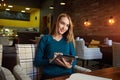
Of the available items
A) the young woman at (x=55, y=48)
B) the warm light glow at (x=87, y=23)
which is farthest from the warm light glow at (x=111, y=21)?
the young woman at (x=55, y=48)

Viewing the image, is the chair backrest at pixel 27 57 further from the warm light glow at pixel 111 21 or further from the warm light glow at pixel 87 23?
the warm light glow at pixel 87 23

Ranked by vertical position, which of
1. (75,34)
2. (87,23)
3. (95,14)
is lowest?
(75,34)

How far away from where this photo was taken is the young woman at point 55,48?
5.89 feet

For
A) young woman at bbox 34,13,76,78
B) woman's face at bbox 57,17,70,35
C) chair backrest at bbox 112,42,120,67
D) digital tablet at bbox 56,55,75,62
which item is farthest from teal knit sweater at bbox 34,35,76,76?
chair backrest at bbox 112,42,120,67

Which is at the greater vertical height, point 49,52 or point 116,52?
point 49,52

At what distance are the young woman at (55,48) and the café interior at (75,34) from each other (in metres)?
0.18

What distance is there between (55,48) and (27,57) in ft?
1.06

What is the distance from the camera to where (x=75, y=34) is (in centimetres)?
927

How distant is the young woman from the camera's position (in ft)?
5.89

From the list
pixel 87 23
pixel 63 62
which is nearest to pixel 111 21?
pixel 87 23

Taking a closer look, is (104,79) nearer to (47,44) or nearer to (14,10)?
(47,44)

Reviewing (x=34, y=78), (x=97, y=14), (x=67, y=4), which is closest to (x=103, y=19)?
(x=97, y=14)

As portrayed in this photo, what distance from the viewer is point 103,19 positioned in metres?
7.33

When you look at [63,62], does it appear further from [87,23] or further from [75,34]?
[75,34]
